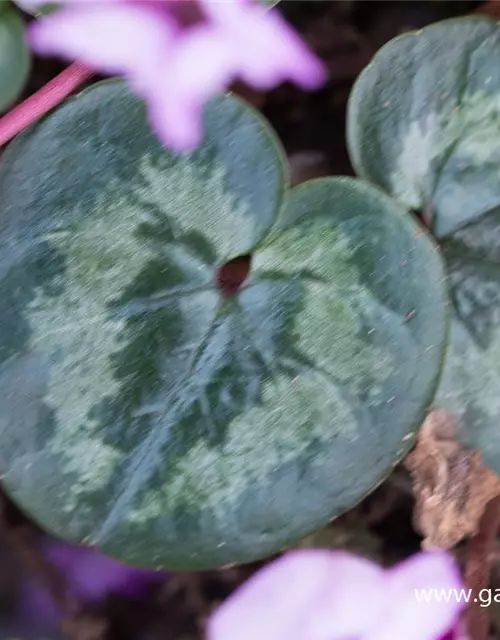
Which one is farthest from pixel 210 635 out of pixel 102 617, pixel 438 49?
pixel 438 49

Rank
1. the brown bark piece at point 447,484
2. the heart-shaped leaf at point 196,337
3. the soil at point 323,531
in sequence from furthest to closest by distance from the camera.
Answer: the soil at point 323,531, the brown bark piece at point 447,484, the heart-shaped leaf at point 196,337

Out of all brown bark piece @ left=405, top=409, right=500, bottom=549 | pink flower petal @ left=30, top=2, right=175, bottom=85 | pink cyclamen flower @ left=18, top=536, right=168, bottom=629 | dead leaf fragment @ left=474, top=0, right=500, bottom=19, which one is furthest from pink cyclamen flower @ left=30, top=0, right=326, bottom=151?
pink cyclamen flower @ left=18, top=536, right=168, bottom=629

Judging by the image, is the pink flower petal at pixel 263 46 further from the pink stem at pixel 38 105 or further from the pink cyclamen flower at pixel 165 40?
the pink stem at pixel 38 105

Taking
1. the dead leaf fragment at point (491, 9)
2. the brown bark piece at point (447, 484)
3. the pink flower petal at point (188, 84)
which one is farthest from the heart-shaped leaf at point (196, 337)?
the dead leaf fragment at point (491, 9)

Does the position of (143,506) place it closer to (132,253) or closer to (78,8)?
(132,253)

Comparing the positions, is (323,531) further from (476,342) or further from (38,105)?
(38,105)
